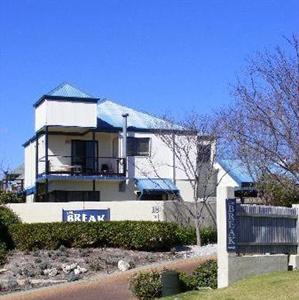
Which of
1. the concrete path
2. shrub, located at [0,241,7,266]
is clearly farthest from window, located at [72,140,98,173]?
the concrete path

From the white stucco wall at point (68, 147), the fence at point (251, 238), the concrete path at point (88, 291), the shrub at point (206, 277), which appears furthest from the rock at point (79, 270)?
the white stucco wall at point (68, 147)

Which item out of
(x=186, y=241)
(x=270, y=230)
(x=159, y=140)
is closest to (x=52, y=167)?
(x=159, y=140)

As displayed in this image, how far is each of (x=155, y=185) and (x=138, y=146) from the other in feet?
9.00

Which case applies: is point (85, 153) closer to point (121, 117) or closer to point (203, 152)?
point (121, 117)

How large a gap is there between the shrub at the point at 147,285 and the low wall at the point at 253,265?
5.83 ft

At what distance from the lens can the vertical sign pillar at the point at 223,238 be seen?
1711cm

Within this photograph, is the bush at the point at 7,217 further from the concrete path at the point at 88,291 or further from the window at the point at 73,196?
the window at the point at 73,196

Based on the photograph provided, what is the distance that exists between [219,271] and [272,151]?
9.32 metres

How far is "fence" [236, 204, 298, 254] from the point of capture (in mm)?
17953

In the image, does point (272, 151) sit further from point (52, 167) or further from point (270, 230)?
point (52, 167)

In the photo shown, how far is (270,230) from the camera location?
62.9 feet

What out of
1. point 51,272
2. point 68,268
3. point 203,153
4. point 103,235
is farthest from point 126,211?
point 203,153

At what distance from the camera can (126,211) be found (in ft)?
99.5

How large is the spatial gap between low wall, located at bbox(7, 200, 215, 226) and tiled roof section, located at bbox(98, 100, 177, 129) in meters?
10.5
